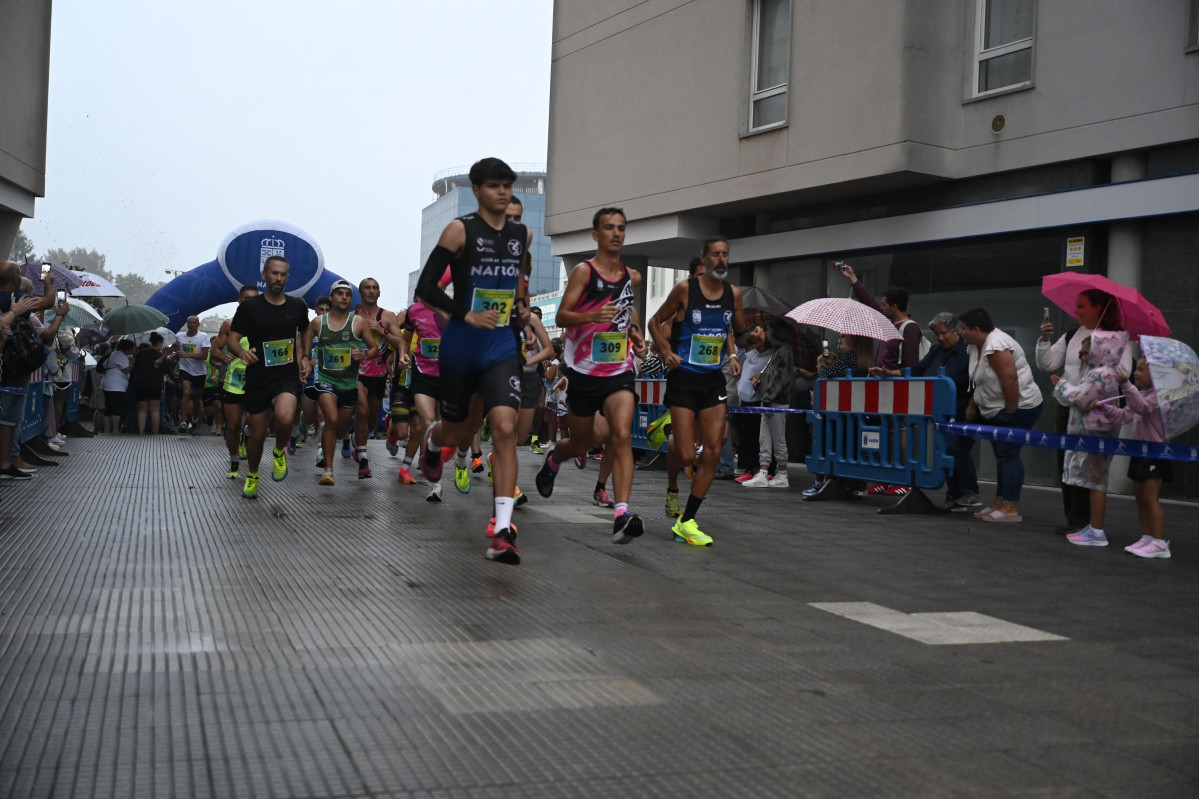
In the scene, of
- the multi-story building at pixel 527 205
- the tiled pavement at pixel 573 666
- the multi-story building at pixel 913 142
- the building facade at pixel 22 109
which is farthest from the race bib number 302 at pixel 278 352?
the multi-story building at pixel 527 205

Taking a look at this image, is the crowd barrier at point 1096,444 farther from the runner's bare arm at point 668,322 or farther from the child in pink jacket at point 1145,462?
the runner's bare arm at point 668,322

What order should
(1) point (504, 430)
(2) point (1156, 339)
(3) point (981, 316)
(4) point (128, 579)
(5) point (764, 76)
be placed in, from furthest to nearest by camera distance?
1. (5) point (764, 76)
2. (3) point (981, 316)
3. (2) point (1156, 339)
4. (1) point (504, 430)
5. (4) point (128, 579)

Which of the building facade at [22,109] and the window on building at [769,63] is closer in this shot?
the window on building at [769,63]

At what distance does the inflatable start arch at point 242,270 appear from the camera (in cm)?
3525

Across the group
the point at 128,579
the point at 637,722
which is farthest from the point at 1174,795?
the point at 128,579

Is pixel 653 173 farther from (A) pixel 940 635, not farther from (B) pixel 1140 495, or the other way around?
(A) pixel 940 635

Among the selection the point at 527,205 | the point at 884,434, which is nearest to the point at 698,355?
the point at 884,434

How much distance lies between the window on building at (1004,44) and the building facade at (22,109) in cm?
1761

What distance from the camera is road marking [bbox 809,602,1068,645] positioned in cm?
529

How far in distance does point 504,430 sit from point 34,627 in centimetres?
285

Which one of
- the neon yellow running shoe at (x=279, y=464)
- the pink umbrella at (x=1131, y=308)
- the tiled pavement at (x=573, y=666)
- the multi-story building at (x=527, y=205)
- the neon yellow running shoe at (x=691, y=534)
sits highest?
the multi-story building at (x=527, y=205)

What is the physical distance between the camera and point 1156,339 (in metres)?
Answer: 8.00

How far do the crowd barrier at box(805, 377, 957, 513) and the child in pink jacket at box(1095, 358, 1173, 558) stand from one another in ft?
7.32

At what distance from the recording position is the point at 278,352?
1065 centimetres
